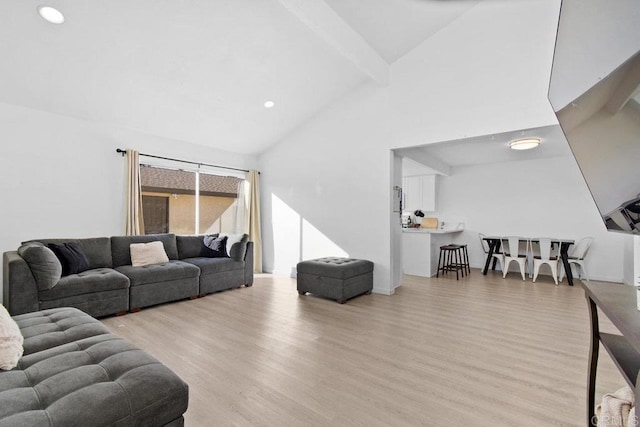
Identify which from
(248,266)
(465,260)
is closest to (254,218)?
(248,266)

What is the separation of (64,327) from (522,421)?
109 inches

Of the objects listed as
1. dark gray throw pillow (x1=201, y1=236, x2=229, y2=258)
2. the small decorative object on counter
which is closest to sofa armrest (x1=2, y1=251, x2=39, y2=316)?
dark gray throw pillow (x1=201, y1=236, x2=229, y2=258)

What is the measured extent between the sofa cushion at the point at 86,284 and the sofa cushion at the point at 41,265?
0.08 m

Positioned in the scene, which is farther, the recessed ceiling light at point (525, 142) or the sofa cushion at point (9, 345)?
the recessed ceiling light at point (525, 142)

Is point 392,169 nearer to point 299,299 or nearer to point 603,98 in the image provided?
point 299,299

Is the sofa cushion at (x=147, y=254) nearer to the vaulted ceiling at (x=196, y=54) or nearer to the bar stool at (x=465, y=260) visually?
the vaulted ceiling at (x=196, y=54)

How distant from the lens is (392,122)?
4383mm

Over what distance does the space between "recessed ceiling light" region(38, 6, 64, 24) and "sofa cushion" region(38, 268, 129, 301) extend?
2469mm

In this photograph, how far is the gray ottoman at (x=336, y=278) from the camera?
3924 mm

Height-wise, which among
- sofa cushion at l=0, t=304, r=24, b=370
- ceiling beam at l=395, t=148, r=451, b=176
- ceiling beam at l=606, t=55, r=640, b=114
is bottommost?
sofa cushion at l=0, t=304, r=24, b=370

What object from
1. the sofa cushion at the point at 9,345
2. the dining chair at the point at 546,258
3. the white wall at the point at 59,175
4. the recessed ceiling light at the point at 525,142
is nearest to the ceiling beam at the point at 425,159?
the recessed ceiling light at the point at 525,142

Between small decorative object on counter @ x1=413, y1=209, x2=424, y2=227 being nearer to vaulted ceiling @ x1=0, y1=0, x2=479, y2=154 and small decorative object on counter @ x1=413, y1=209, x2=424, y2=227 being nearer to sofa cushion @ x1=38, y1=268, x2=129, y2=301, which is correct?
vaulted ceiling @ x1=0, y1=0, x2=479, y2=154

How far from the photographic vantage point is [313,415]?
169 centimetres

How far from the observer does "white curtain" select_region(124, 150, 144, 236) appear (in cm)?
443
